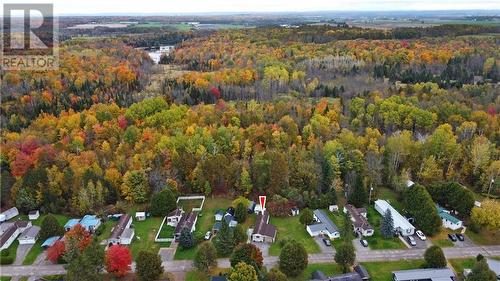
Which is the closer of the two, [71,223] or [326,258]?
[326,258]

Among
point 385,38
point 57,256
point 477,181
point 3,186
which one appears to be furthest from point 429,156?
point 385,38

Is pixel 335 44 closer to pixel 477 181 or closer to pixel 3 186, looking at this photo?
pixel 477 181

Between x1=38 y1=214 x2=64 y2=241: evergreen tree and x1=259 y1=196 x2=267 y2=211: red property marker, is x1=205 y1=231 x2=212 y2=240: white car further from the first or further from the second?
x1=38 y1=214 x2=64 y2=241: evergreen tree

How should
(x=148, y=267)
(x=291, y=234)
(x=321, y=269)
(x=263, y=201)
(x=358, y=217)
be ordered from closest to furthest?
(x=148, y=267)
(x=321, y=269)
(x=291, y=234)
(x=358, y=217)
(x=263, y=201)

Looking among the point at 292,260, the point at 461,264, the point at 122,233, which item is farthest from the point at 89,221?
the point at 461,264

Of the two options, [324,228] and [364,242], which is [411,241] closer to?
[364,242]
